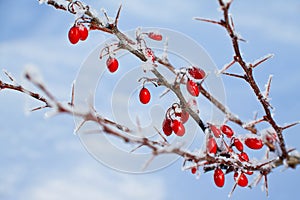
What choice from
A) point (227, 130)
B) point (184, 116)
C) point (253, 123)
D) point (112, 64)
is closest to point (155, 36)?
point (112, 64)

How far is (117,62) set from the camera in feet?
6.55

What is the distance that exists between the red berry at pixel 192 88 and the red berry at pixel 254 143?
1.05 ft

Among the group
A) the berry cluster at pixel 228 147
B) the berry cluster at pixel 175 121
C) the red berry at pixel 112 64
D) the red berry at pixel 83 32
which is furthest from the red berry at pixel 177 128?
the red berry at pixel 83 32

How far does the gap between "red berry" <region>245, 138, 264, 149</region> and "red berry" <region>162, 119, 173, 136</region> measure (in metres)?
0.36

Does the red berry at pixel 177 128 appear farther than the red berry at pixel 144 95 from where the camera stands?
No

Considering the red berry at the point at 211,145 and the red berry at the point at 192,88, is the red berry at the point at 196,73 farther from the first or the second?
the red berry at the point at 211,145

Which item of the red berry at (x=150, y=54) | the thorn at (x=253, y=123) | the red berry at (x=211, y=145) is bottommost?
the red berry at (x=211, y=145)

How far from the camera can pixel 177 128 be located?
1.68m

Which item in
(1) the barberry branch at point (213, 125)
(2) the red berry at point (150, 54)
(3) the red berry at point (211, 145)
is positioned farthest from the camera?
(2) the red berry at point (150, 54)

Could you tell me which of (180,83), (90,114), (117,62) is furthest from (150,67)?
(90,114)

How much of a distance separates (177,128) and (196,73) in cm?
28

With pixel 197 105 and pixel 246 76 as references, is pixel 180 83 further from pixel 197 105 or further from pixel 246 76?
pixel 246 76

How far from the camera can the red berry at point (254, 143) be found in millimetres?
1618

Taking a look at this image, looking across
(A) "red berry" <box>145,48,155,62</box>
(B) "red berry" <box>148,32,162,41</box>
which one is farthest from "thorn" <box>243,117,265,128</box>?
(B) "red berry" <box>148,32,162,41</box>
